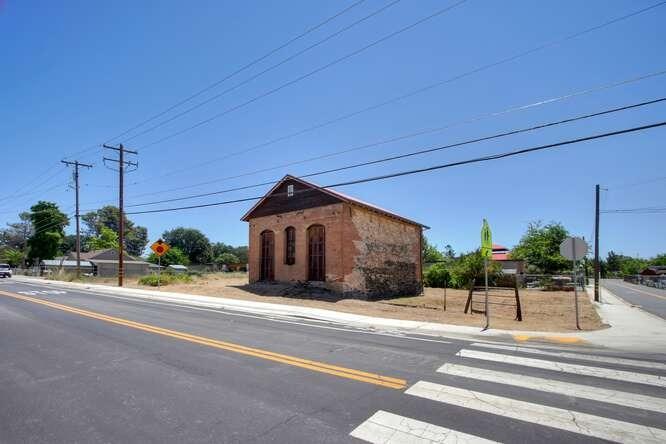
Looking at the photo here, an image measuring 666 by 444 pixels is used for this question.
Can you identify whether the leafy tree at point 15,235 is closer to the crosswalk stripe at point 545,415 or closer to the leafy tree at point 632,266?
the crosswalk stripe at point 545,415

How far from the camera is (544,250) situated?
144 ft

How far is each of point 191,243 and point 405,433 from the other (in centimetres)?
10697

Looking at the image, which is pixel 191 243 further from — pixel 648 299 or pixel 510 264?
pixel 648 299

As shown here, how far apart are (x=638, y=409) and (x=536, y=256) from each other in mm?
44993

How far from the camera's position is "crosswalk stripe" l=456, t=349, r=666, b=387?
5801 millimetres

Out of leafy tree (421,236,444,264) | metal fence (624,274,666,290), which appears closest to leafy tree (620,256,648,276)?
metal fence (624,274,666,290)

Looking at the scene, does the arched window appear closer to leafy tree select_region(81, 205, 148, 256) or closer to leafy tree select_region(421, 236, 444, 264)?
leafy tree select_region(421, 236, 444, 264)

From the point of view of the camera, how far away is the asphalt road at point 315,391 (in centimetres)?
382

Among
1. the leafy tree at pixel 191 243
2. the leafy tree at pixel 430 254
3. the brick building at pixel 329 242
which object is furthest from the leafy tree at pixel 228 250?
the brick building at pixel 329 242

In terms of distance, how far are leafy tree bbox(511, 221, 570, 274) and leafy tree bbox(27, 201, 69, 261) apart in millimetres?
71523

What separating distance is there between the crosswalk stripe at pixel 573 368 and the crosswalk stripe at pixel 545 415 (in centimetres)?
211

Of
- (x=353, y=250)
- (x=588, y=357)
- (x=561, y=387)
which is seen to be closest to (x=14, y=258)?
(x=353, y=250)

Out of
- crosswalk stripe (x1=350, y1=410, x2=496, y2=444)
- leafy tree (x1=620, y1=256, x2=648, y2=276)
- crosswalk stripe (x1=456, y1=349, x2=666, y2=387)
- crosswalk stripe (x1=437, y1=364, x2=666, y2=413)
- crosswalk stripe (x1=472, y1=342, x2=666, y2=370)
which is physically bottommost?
leafy tree (x1=620, y1=256, x2=648, y2=276)

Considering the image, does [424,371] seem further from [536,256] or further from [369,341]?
[536,256]
